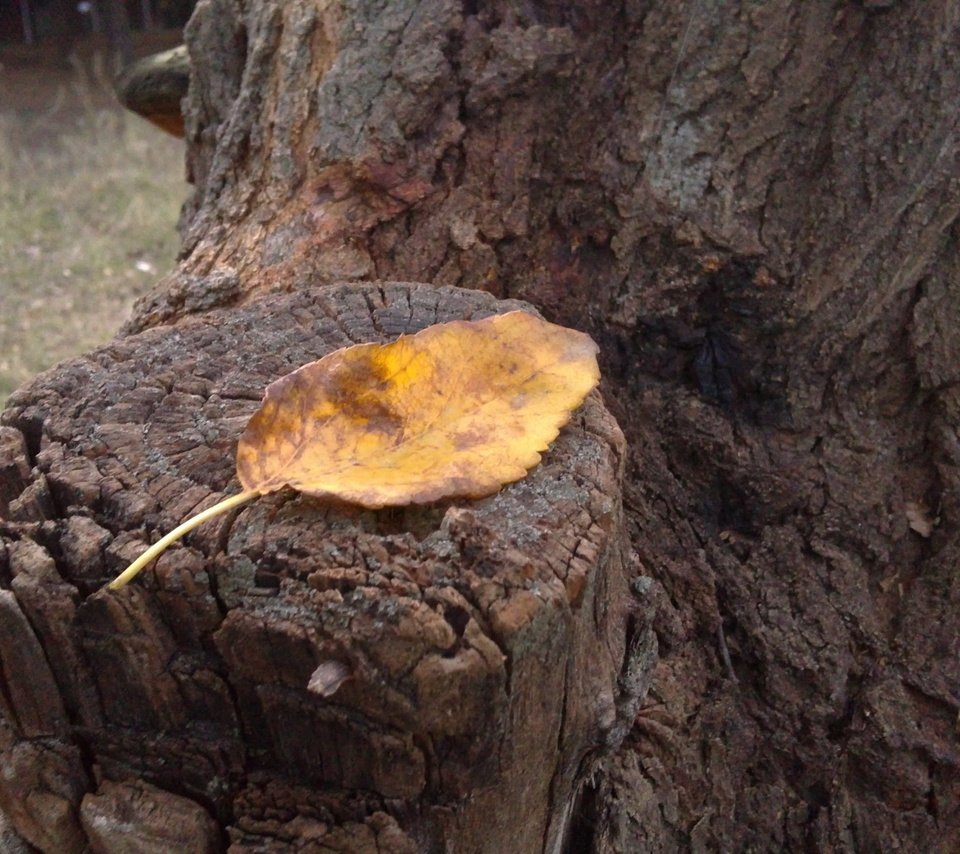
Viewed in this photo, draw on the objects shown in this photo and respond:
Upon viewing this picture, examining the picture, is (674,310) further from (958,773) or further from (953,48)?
(958,773)

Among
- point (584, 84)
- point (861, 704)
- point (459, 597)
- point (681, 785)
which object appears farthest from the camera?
point (584, 84)

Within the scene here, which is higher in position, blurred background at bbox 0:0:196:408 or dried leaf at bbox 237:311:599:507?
dried leaf at bbox 237:311:599:507

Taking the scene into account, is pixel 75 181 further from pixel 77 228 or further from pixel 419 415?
pixel 419 415

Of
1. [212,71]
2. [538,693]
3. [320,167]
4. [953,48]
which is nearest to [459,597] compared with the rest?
[538,693]

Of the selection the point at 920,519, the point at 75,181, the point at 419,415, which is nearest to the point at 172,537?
the point at 419,415

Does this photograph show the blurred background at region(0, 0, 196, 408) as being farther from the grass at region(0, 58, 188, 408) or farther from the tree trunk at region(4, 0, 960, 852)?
the tree trunk at region(4, 0, 960, 852)

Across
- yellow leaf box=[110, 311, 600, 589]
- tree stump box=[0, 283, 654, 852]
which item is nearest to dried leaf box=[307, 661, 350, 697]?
tree stump box=[0, 283, 654, 852]
